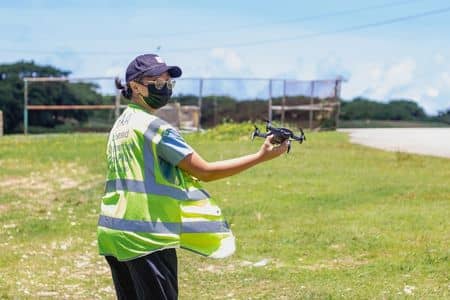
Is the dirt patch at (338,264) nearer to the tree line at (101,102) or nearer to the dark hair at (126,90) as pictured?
the dark hair at (126,90)

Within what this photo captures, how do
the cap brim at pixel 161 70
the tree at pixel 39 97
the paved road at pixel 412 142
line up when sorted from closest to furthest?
the cap brim at pixel 161 70 < the paved road at pixel 412 142 < the tree at pixel 39 97

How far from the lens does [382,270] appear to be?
7.84 metres

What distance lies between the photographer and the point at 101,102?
137 feet

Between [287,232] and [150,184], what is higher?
[150,184]

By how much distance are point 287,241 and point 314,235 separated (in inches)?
12.9

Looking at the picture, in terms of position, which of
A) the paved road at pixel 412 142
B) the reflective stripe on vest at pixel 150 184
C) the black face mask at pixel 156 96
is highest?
the black face mask at pixel 156 96

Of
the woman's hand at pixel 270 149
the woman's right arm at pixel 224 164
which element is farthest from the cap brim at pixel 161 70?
the woman's hand at pixel 270 149

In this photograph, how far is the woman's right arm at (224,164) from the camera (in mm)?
4094

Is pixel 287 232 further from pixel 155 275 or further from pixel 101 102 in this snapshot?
pixel 101 102

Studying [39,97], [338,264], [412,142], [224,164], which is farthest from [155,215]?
[39,97]

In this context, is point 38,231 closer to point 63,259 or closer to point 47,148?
point 63,259

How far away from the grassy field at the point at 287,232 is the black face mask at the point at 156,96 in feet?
10.7

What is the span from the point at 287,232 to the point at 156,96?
581 cm

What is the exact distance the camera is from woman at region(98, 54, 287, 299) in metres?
4.08
